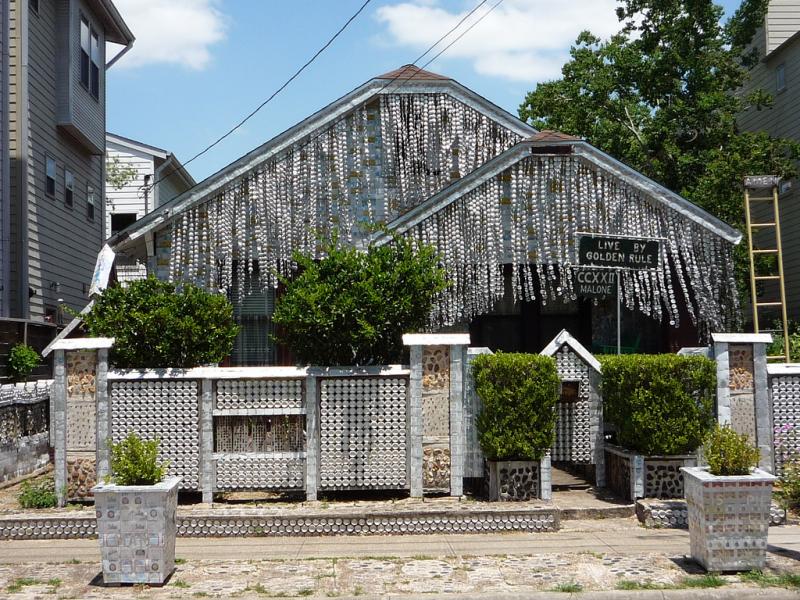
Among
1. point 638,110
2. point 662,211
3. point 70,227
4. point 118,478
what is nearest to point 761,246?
point 638,110

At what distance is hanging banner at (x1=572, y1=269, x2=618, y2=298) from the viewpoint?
1250cm

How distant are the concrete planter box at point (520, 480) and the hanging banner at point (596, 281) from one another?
311 centimetres

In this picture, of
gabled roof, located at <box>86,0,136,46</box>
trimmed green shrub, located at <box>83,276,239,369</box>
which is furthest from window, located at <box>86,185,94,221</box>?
trimmed green shrub, located at <box>83,276,239,369</box>

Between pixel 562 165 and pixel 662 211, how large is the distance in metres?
1.72

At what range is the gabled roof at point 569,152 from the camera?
13.4 metres

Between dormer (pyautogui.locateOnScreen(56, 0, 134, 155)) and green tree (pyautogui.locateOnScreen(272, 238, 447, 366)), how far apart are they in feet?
46.5

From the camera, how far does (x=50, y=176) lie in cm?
2164

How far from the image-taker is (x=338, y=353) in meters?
10.6

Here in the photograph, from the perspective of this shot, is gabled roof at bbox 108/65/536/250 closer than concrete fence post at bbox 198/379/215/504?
No

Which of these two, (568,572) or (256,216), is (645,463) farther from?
(256,216)

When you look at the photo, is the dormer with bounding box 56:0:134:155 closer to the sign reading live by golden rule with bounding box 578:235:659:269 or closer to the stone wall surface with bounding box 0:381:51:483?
the stone wall surface with bounding box 0:381:51:483

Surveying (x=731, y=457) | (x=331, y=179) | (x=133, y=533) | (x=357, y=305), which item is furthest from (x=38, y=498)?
(x=731, y=457)

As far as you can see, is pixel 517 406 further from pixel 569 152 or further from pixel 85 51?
pixel 85 51

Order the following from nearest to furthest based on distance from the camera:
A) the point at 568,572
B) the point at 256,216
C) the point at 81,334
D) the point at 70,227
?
the point at 568,572
the point at 256,216
the point at 81,334
the point at 70,227
